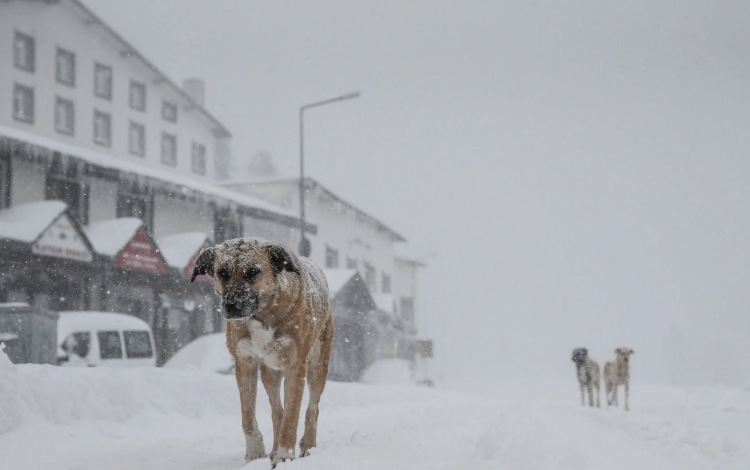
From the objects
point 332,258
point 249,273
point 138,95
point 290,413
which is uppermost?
point 138,95

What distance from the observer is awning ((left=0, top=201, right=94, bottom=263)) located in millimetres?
23547

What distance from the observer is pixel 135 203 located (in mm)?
31484

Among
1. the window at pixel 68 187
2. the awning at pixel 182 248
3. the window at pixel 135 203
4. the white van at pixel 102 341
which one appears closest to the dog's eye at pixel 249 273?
the white van at pixel 102 341

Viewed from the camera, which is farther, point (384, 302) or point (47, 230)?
point (384, 302)

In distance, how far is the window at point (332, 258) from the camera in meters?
48.2

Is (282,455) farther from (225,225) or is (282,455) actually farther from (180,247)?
(225,225)

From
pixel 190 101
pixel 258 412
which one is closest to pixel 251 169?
pixel 190 101

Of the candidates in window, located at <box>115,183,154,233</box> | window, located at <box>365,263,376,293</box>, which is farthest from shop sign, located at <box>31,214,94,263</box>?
window, located at <box>365,263,376,293</box>

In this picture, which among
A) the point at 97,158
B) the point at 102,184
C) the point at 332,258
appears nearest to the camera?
the point at 97,158

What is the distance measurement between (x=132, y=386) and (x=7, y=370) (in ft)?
6.98

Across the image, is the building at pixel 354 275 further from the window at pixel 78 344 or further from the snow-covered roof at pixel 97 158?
the window at pixel 78 344

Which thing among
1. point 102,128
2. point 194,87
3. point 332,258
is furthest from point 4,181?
point 194,87

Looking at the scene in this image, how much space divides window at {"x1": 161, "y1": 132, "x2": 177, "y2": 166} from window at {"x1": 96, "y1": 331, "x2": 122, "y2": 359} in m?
26.3

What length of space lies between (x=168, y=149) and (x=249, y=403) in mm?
39676
